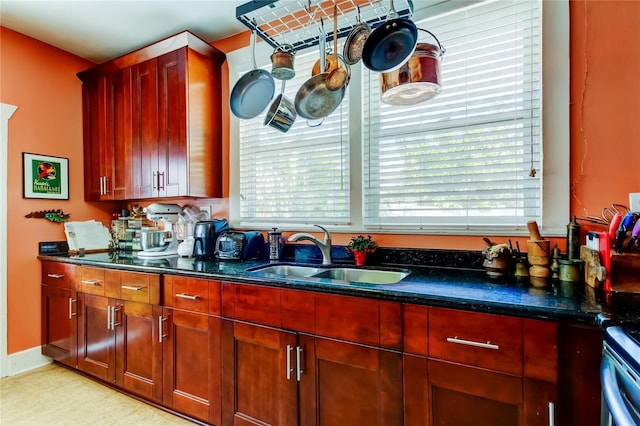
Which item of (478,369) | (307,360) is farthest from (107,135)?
(478,369)

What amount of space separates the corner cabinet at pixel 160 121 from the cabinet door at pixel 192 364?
959mm

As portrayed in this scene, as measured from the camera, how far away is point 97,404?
6.80ft

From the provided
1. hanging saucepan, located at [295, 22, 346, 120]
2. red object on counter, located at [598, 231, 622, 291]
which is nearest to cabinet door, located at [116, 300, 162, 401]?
hanging saucepan, located at [295, 22, 346, 120]

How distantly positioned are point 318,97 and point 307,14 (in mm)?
620

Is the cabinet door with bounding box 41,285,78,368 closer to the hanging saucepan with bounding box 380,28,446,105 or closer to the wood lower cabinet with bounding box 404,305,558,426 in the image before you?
the wood lower cabinet with bounding box 404,305,558,426

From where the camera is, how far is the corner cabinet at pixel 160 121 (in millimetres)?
2383

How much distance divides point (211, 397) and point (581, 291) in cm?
177

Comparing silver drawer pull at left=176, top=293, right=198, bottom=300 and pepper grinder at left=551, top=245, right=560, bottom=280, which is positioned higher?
pepper grinder at left=551, top=245, right=560, bottom=280

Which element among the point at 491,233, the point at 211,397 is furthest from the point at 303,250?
the point at 491,233

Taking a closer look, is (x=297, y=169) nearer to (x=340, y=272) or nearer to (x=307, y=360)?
(x=340, y=272)

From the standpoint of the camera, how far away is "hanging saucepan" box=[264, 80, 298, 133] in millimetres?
1887

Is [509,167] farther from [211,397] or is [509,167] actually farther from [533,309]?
[211,397]

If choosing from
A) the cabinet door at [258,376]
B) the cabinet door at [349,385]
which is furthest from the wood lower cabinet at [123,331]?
the cabinet door at [349,385]

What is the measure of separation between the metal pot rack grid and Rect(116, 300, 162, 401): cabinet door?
1.70 meters
